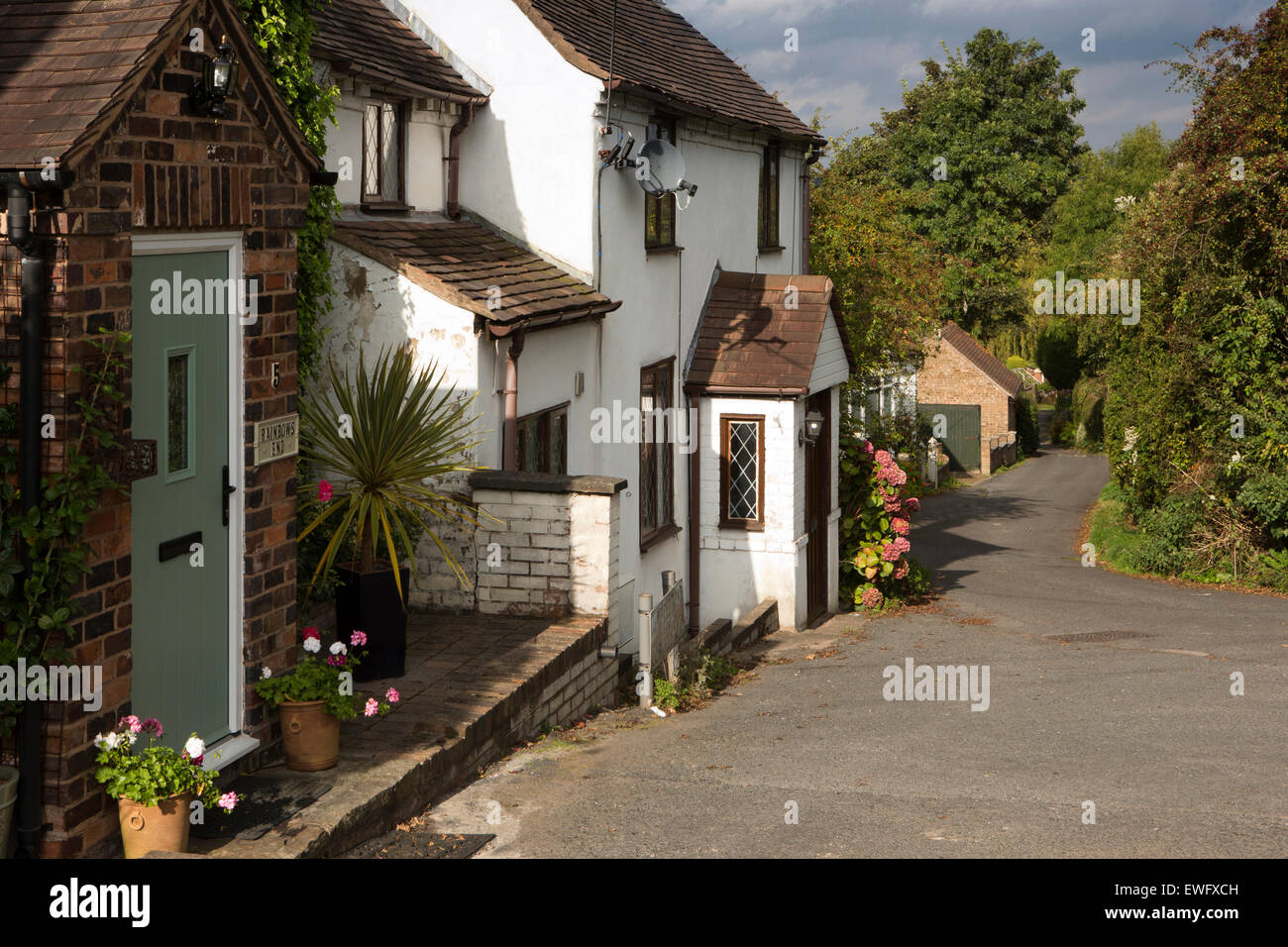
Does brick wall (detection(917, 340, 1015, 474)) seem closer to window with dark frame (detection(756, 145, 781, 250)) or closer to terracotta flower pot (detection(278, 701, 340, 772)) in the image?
window with dark frame (detection(756, 145, 781, 250))

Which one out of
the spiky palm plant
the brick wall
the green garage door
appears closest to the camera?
the spiky palm plant

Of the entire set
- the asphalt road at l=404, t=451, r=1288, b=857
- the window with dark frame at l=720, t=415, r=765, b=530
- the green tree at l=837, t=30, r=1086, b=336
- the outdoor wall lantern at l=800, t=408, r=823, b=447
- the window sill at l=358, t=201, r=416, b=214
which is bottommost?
the asphalt road at l=404, t=451, r=1288, b=857

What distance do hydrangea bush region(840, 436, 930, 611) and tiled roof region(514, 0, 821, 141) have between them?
4781 mm

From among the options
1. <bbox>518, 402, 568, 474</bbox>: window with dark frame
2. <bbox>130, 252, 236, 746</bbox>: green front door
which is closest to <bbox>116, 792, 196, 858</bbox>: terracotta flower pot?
<bbox>130, 252, 236, 746</bbox>: green front door

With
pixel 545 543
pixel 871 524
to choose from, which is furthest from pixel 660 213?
pixel 545 543

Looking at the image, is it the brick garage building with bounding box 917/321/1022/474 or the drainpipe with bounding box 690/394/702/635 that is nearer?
the drainpipe with bounding box 690/394/702/635

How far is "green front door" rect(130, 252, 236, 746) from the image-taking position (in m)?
6.13

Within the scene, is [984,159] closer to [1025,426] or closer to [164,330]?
[1025,426]

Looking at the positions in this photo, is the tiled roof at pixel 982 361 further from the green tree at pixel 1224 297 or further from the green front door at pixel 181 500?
the green front door at pixel 181 500

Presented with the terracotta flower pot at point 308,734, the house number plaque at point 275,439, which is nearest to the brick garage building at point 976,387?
the house number plaque at point 275,439

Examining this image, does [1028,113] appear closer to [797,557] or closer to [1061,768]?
[797,557]

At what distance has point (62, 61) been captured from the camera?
5953 millimetres
